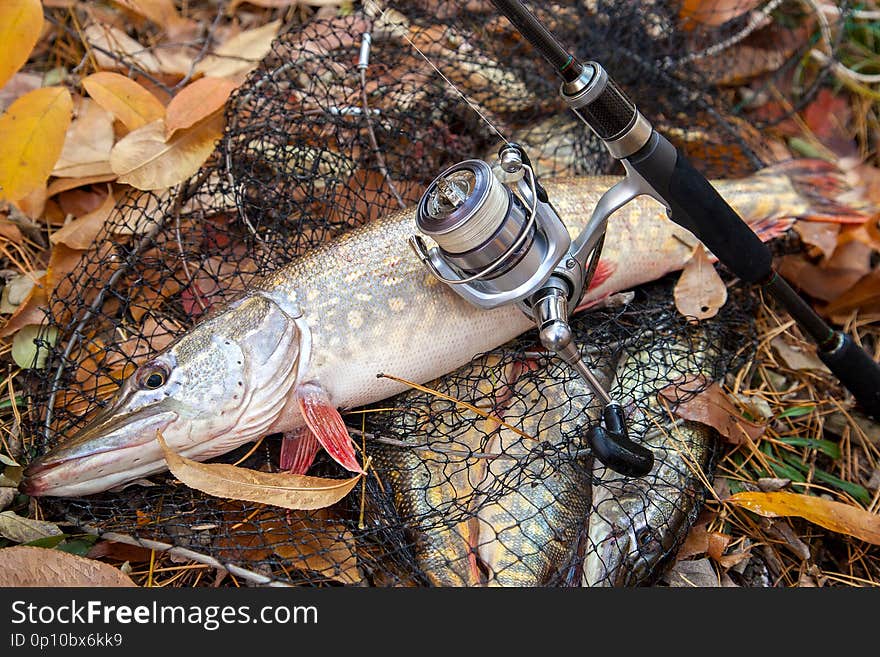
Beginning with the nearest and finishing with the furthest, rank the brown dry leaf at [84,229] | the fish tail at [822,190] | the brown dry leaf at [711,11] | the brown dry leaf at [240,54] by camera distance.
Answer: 1. the brown dry leaf at [84,229]
2. the fish tail at [822,190]
3. the brown dry leaf at [240,54]
4. the brown dry leaf at [711,11]

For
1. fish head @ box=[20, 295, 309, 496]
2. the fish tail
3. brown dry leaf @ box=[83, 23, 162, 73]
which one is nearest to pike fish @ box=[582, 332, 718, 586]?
the fish tail

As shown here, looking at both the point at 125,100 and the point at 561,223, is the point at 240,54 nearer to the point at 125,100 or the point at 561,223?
the point at 125,100

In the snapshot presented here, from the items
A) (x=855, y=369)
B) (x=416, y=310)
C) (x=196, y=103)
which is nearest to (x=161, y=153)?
(x=196, y=103)

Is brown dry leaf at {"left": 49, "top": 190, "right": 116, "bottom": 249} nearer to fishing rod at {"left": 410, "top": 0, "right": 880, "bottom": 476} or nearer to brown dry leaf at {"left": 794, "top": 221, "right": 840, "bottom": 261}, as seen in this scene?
fishing rod at {"left": 410, "top": 0, "right": 880, "bottom": 476}

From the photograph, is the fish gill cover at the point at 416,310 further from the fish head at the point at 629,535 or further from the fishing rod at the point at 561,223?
the fishing rod at the point at 561,223

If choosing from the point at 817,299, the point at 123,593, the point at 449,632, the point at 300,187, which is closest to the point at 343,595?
the point at 449,632

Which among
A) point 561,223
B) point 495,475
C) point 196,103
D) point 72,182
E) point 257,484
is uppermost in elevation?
point 196,103

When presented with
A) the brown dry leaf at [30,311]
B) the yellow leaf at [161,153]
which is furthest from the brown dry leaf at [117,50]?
the brown dry leaf at [30,311]
